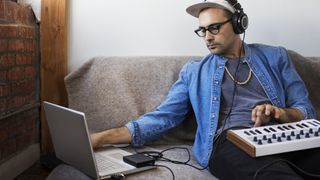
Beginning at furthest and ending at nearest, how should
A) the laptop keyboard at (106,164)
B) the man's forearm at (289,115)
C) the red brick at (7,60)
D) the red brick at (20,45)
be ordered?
the red brick at (20,45), the red brick at (7,60), the man's forearm at (289,115), the laptop keyboard at (106,164)

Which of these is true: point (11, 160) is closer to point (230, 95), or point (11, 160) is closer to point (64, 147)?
point (64, 147)

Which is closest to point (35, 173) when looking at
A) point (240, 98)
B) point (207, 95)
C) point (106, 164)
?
point (106, 164)

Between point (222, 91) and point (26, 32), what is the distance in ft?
3.10

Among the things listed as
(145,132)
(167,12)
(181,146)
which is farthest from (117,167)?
(167,12)

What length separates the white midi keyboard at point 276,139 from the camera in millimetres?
1197

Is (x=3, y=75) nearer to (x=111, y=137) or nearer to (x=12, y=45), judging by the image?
(x=12, y=45)

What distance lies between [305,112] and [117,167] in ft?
2.59

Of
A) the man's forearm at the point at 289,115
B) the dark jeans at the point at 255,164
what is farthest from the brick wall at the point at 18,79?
the man's forearm at the point at 289,115

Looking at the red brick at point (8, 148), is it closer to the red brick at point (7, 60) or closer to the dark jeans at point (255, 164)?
the red brick at point (7, 60)

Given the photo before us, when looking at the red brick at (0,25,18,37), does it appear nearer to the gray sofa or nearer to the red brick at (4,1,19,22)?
the red brick at (4,1,19,22)

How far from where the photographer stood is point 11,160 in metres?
1.67

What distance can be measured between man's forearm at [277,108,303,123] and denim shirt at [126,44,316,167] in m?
0.04

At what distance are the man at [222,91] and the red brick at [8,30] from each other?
22.6 inches

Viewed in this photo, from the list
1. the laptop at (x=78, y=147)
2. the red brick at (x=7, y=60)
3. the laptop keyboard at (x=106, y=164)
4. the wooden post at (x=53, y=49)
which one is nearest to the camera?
the laptop at (x=78, y=147)
